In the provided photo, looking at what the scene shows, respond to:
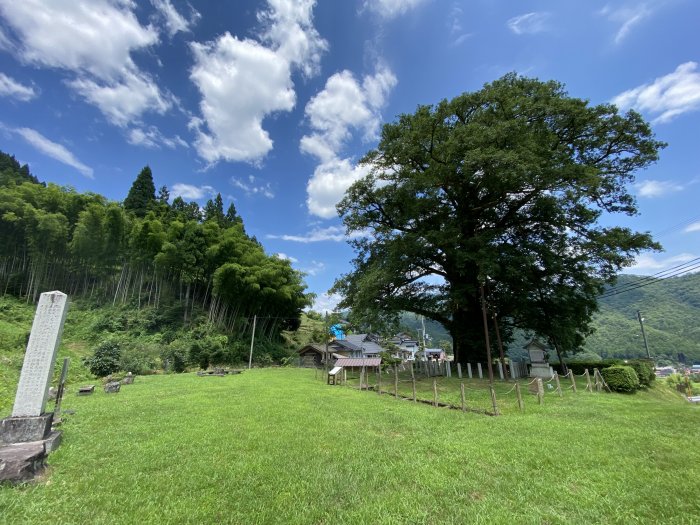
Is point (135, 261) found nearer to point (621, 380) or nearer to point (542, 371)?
point (542, 371)

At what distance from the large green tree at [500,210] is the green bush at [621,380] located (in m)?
4.01

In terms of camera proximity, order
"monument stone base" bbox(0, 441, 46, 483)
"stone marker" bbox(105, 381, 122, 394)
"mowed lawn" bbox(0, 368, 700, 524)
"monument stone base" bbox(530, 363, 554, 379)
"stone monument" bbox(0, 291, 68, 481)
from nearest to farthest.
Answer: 1. "mowed lawn" bbox(0, 368, 700, 524)
2. "monument stone base" bbox(0, 441, 46, 483)
3. "stone monument" bbox(0, 291, 68, 481)
4. "stone marker" bbox(105, 381, 122, 394)
5. "monument stone base" bbox(530, 363, 554, 379)

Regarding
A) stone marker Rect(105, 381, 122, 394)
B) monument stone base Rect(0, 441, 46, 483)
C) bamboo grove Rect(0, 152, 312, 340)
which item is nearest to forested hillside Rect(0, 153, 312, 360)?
bamboo grove Rect(0, 152, 312, 340)

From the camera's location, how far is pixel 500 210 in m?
19.7

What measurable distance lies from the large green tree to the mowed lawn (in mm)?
9830

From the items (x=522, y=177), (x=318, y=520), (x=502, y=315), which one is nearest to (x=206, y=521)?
(x=318, y=520)

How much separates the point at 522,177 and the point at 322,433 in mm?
13916

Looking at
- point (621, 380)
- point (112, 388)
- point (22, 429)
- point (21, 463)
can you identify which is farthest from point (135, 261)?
point (621, 380)

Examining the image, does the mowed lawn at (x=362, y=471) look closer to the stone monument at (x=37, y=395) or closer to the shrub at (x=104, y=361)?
the stone monument at (x=37, y=395)

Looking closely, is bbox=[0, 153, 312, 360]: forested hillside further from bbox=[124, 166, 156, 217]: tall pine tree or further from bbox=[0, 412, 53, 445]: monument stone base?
bbox=[0, 412, 53, 445]: monument stone base

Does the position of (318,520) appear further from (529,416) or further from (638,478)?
(529,416)

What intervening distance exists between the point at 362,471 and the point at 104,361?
20945mm

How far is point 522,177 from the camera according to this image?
14781 millimetres

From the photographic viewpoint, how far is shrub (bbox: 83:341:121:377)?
19000 millimetres
